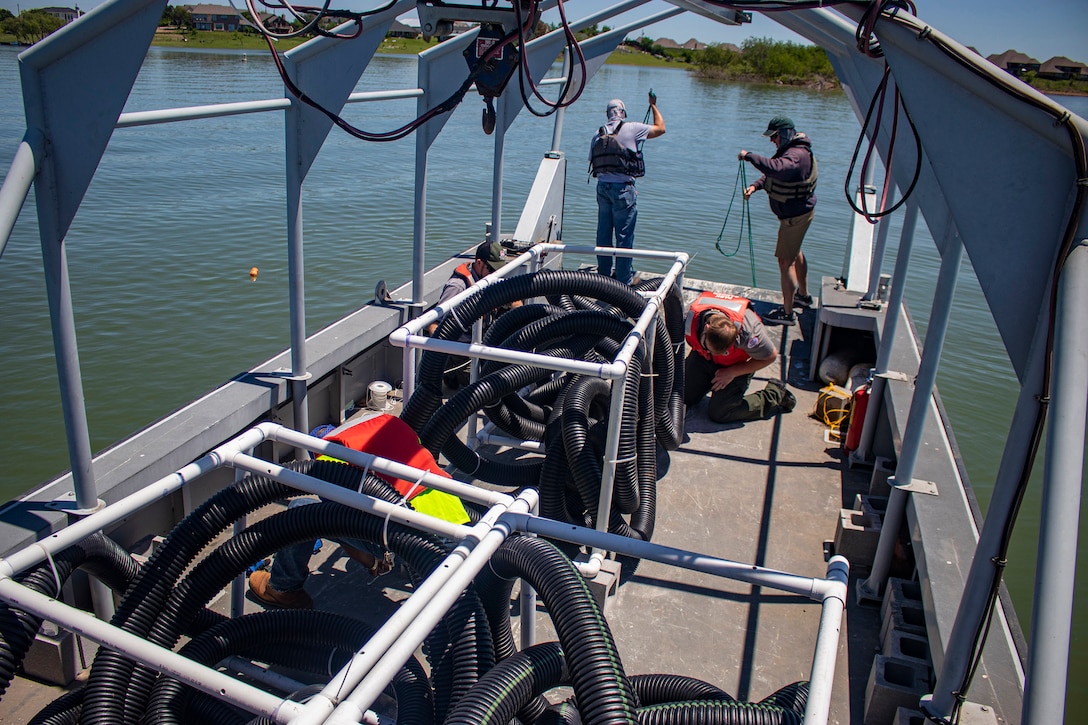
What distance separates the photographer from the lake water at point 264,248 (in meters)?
7.19

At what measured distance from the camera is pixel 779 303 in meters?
7.66

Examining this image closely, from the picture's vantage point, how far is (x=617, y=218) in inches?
281

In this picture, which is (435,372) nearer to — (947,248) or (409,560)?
(409,560)

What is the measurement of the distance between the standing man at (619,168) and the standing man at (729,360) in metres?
1.48

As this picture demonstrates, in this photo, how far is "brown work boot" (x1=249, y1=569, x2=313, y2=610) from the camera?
3.47 m

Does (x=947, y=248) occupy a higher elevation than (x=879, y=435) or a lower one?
higher

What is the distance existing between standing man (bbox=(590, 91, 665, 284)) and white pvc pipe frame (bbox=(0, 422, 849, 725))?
186 inches

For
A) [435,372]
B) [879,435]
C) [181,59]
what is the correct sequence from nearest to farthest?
[435,372] → [879,435] → [181,59]

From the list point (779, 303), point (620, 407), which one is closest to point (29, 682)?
point (620, 407)

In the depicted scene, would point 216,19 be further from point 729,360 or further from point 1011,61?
point 729,360

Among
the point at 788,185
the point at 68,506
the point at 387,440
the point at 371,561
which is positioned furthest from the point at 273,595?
the point at 788,185

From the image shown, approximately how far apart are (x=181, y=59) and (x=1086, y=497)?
34.8 meters

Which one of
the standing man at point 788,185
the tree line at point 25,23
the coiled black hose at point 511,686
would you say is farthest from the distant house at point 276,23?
the tree line at point 25,23

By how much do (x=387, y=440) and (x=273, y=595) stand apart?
3.22 ft
